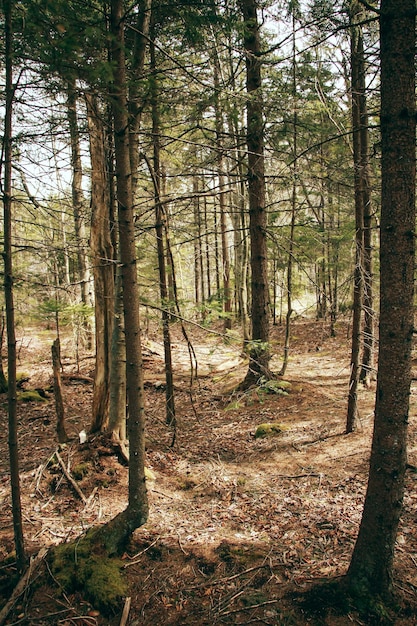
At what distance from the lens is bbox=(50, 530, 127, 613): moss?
3854 mm

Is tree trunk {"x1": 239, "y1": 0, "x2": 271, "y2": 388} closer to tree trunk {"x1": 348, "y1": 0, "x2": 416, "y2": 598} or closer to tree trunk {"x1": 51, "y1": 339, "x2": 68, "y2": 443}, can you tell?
tree trunk {"x1": 51, "y1": 339, "x2": 68, "y2": 443}

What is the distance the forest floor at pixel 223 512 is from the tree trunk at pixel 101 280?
2.22 feet

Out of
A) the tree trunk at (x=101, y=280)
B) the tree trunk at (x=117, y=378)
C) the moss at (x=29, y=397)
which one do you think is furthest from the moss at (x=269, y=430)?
the moss at (x=29, y=397)

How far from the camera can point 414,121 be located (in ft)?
9.84

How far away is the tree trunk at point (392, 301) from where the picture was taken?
2.98 metres

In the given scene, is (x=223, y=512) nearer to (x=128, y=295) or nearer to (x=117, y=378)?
(x=117, y=378)

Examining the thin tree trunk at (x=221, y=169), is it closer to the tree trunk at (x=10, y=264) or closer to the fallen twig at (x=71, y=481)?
the tree trunk at (x=10, y=264)

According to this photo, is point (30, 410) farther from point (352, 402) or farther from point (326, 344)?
point (326, 344)

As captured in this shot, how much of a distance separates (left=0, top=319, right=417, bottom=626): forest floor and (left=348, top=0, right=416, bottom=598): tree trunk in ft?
1.79

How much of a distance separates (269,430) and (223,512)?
2546mm

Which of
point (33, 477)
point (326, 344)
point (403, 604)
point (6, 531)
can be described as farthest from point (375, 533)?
point (326, 344)

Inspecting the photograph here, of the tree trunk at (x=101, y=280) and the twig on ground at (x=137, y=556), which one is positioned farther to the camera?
the tree trunk at (x=101, y=280)

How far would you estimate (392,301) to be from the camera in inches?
125

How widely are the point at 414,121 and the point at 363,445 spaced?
5179mm
